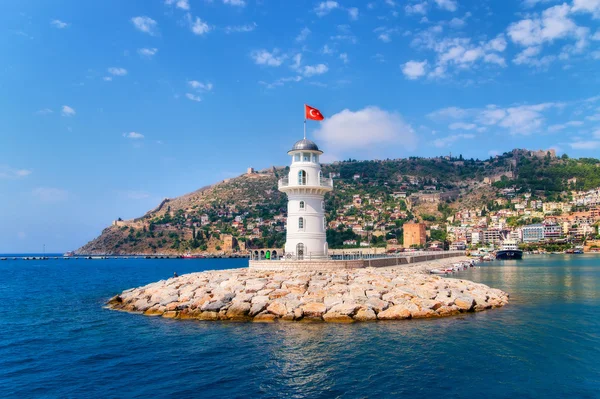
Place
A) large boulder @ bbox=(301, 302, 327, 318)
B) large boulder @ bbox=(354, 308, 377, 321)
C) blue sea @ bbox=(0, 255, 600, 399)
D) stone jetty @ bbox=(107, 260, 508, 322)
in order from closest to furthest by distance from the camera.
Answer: blue sea @ bbox=(0, 255, 600, 399), large boulder @ bbox=(354, 308, 377, 321), large boulder @ bbox=(301, 302, 327, 318), stone jetty @ bbox=(107, 260, 508, 322)

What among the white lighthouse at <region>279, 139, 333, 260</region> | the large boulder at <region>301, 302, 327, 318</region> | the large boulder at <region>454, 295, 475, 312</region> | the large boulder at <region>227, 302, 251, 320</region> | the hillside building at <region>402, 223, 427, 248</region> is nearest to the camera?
the large boulder at <region>301, 302, 327, 318</region>

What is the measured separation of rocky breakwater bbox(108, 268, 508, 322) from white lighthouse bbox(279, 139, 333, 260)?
8.88 feet

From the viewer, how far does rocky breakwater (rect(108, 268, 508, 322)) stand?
1980 cm

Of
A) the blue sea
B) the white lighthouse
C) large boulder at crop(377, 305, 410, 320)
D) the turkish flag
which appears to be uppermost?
the turkish flag

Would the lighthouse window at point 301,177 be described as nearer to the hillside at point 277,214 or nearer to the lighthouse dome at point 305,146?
the lighthouse dome at point 305,146

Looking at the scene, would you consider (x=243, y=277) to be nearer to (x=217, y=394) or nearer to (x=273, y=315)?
(x=273, y=315)

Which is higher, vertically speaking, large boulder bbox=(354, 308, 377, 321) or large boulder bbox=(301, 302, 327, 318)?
large boulder bbox=(301, 302, 327, 318)

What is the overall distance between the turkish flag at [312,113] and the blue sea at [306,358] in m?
13.5

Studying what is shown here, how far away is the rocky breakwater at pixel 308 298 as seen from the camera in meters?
19.8

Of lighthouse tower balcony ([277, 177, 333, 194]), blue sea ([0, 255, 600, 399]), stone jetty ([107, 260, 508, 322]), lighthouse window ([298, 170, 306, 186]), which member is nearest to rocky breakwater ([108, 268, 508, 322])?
stone jetty ([107, 260, 508, 322])

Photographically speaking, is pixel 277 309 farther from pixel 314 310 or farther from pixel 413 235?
pixel 413 235

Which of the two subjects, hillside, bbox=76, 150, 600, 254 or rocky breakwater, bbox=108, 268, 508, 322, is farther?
hillside, bbox=76, 150, 600, 254

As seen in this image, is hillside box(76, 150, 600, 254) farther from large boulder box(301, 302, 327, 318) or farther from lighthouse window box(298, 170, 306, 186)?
large boulder box(301, 302, 327, 318)

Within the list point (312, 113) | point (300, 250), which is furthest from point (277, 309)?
point (312, 113)
